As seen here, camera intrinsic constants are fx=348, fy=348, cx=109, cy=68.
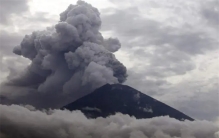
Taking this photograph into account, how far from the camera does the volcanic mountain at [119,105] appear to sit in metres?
119

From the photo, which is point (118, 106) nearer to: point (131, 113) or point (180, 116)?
point (131, 113)

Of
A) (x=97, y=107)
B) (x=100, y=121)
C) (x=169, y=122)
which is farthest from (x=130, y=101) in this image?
(x=169, y=122)

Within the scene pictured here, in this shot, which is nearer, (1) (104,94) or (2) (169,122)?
(2) (169,122)

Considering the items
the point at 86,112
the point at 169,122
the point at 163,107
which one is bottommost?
the point at 169,122

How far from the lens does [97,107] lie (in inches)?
4791

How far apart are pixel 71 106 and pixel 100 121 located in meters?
25.8

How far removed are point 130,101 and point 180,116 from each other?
736 inches

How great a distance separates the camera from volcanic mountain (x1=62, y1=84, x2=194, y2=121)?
390ft

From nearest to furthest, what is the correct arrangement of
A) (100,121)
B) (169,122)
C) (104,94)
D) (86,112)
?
(169,122), (100,121), (86,112), (104,94)

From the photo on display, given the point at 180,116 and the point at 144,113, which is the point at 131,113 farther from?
the point at 180,116

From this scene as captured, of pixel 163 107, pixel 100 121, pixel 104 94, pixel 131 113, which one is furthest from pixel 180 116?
pixel 100 121

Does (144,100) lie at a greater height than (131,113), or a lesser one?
greater

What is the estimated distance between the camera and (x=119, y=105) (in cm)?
12350

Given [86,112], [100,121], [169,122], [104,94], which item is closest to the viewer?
[169,122]
